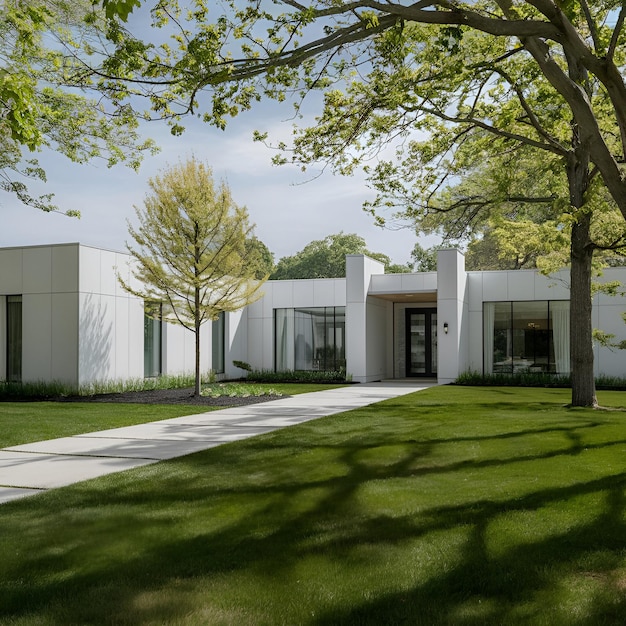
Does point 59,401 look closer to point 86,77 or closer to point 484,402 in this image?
point 484,402

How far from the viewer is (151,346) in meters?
21.4

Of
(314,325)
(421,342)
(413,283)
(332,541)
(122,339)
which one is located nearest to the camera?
(332,541)

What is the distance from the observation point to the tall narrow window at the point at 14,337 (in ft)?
63.1

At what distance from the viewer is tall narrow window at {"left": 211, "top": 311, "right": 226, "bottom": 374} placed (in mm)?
24953

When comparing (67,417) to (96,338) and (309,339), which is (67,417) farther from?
(309,339)

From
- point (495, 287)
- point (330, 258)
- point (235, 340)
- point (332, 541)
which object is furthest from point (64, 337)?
point (330, 258)

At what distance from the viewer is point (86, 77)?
23.8ft

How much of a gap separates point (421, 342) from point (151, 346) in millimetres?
12103

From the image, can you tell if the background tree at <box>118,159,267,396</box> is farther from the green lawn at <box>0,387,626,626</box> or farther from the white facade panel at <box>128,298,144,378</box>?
the green lawn at <box>0,387,626,626</box>

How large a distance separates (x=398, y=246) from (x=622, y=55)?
1822 inches

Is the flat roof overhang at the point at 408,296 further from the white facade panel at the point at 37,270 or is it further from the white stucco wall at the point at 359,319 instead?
the white facade panel at the point at 37,270

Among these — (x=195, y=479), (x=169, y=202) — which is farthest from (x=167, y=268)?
(x=195, y=479)

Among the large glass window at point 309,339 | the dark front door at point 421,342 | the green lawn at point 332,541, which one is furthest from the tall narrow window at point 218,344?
the green lawn at point 332,541

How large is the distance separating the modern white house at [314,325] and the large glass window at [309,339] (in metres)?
0.04
